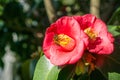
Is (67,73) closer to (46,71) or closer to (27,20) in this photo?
(46,71)

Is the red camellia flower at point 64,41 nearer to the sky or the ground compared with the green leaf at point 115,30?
nearer to the sky

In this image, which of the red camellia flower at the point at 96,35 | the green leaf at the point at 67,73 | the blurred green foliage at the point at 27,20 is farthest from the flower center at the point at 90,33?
the blurred green foliage at the point at 27,20

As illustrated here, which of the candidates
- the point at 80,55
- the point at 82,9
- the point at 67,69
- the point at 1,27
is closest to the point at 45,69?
the point at 67,69

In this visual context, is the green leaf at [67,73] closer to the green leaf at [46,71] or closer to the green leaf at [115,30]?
the green leaf at [46,71]

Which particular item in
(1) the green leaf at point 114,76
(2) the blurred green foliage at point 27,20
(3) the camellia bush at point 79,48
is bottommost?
(2) the blurred green foliage at point 27,20

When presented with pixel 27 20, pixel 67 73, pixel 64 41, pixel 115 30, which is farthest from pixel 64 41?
pixel 27 20

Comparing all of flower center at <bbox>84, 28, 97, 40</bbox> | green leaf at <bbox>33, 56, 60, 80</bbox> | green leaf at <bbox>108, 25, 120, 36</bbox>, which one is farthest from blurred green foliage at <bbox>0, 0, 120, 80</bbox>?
flower center at <bbox>84, 28, 97, 40</bbox>

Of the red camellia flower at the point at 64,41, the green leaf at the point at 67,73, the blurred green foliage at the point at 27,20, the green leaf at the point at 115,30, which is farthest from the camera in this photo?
the blurred green foliage at the point at 27,20

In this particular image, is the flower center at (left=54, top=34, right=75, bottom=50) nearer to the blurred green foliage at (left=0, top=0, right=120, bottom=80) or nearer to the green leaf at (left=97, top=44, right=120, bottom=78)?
the green leaf at (left=97, top=44, right=120, bottom=78)
